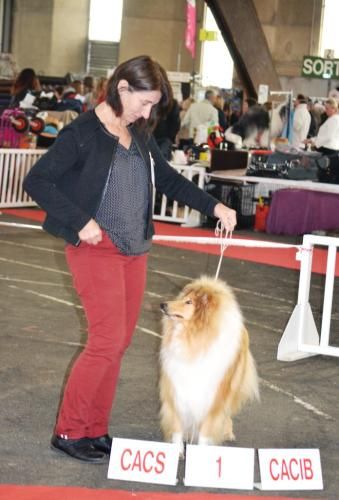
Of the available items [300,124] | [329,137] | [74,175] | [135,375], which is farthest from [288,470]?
[300,124]

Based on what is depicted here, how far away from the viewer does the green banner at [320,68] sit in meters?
19.9

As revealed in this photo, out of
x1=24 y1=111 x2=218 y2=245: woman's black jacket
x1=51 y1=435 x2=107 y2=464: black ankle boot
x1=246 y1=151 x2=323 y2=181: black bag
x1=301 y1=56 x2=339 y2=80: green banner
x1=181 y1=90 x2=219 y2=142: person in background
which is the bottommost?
x1=51 y1=435 x2=107 y2=464: black ankle boot

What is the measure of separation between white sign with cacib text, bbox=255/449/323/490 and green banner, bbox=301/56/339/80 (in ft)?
56.4

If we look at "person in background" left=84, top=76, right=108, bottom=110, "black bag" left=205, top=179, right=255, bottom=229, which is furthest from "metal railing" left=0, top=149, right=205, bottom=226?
"person in background" left=84, top=76, right=108, bottom=110

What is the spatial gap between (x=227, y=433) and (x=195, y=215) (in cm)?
785

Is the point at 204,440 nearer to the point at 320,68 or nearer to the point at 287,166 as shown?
the point at 287,166

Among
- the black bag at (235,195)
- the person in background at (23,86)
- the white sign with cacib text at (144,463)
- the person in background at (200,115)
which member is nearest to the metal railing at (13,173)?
the person in background at (23,86)

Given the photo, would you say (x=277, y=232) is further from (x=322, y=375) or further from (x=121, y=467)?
(x=121, y=467)

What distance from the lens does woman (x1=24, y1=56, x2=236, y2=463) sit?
10.5 feet

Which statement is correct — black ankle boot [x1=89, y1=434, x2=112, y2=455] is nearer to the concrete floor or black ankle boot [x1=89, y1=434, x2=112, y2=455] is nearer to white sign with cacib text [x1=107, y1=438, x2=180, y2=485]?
the concrete floor

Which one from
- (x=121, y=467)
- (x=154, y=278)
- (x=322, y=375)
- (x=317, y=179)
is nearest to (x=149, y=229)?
(x=121, y=467)

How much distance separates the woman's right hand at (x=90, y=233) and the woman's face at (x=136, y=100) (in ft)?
1.36

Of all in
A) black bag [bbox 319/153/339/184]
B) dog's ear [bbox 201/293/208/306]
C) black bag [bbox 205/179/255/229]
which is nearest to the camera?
dog's ear [bbox 201/293/208/306]

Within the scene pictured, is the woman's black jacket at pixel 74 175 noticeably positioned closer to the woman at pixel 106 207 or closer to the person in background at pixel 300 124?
the woman at pixel 106 207
